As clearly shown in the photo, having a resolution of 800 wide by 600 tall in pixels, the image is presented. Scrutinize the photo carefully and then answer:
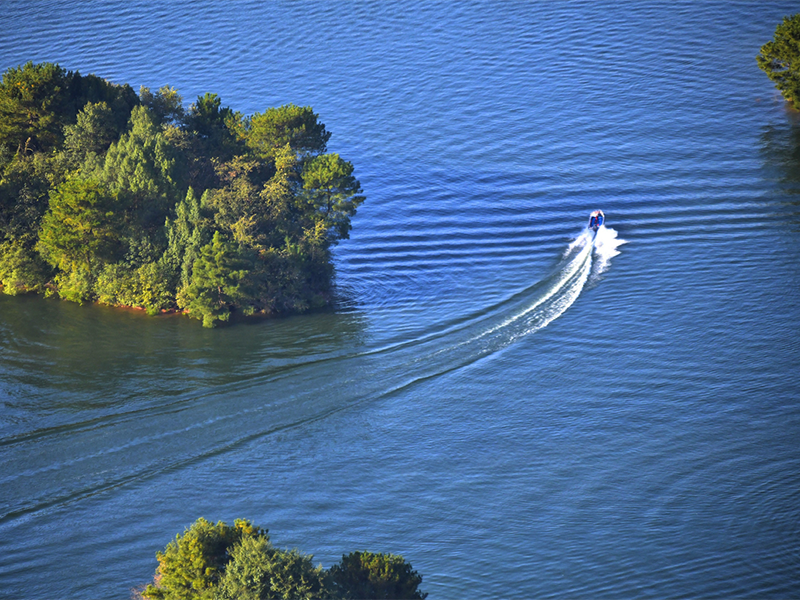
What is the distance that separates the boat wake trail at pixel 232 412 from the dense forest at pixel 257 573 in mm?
8919

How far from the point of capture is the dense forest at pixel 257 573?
24172 mm

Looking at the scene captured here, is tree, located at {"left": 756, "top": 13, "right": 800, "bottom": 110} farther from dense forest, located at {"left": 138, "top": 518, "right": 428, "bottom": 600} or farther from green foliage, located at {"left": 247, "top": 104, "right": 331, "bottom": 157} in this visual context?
dense forest, located at {"left": 138, "top": 518, "right": 428, "bottom": 600}

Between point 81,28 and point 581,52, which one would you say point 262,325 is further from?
point 81,28

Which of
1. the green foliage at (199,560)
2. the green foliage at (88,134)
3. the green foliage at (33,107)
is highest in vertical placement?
the green foliage at (33,107)

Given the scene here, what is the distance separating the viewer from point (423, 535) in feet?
105

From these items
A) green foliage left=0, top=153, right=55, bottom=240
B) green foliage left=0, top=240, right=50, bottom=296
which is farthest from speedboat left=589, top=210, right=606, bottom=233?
green foliage left=0, top=240, right=50, bottom=296

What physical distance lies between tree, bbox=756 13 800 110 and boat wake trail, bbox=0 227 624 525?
114 ft

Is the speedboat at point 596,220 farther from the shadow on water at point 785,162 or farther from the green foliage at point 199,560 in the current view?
A: the green foliage at point 199,560

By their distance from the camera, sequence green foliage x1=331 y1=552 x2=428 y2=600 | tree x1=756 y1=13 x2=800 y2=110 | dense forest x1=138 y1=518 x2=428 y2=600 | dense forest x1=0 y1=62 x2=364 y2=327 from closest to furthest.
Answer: dense forest x1=138 y1=518 x2=428 y2=600 < green foliage x1=331 y1=552 x2=428 y2=600 < dense forest x1=0 y1=62 x2=364 y2=327 < tree x1=756 y1=13 x2=800 y2=110

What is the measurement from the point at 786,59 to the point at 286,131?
44816mm

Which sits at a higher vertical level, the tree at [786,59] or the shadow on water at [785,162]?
the tree at [786,59]

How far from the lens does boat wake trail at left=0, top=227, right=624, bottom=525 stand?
112 ft

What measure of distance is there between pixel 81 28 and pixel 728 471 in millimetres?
82017

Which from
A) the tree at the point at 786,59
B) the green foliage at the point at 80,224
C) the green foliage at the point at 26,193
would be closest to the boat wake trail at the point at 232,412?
the green foliage at the point at 80,224
